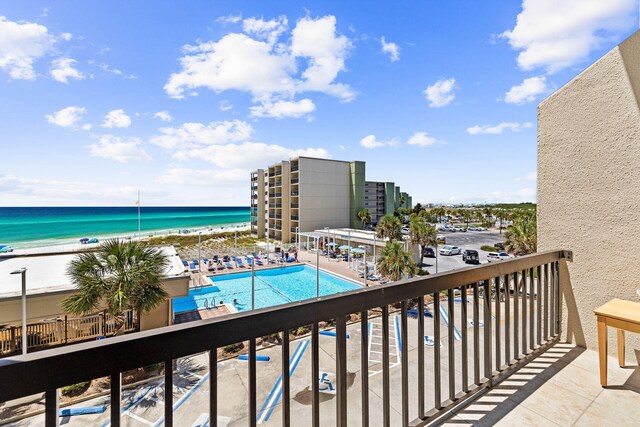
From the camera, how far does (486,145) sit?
1138cm

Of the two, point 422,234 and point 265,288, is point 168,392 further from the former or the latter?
point 422,234

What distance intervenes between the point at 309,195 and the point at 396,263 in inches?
690

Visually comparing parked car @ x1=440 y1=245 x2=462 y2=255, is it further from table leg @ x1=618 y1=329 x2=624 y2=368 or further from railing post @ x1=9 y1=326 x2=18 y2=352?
railing post @ x1=9 y1=326 x2=18 y2=352

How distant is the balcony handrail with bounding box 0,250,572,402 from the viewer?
2.09 feet

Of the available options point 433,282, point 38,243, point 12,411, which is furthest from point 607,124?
point 38,243

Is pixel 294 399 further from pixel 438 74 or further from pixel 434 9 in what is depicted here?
pixel 438 74

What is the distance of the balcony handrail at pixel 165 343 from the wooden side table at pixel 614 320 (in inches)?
60.7

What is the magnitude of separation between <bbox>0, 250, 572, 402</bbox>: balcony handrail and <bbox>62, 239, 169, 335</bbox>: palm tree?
297 inches

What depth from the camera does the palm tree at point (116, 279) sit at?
22.1 ft

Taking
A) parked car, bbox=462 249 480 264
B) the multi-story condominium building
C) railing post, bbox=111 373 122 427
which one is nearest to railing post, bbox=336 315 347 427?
railing post, bbox=111 373 122 427

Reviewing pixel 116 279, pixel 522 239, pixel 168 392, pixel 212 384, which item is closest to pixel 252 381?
pixel 212 384

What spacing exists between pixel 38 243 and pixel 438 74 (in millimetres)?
48515

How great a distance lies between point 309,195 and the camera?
29.4 m

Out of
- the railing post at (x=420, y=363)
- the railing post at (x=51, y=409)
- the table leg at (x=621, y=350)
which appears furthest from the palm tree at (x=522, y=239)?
the railing post at (x=51, y=409)
